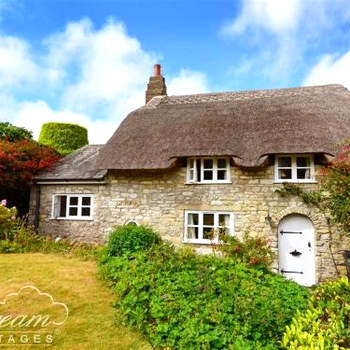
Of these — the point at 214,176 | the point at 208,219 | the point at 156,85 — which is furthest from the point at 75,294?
the point at 156,85

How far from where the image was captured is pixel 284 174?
9398 millimetres

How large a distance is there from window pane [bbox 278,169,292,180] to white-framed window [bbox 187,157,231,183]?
1.68 meters

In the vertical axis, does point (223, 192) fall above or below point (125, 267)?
above

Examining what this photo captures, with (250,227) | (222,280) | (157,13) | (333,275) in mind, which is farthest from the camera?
(250,227)

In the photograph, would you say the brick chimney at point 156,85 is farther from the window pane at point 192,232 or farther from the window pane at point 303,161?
the window pane at point 303,161

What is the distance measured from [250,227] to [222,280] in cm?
374

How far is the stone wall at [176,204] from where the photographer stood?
902 cm

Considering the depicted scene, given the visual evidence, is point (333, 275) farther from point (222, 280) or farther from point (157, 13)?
point (157, 13)

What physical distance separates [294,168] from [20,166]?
1054 centimetres

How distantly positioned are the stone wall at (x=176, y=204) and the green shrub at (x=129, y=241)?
141 centimetres

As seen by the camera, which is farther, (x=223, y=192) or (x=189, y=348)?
(x=223, y=192)

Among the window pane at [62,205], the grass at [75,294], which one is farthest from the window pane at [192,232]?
the window pane at [62,205]

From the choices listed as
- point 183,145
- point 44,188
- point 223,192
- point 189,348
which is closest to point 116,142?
point 183,145

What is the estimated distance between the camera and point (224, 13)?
28.5 ft
